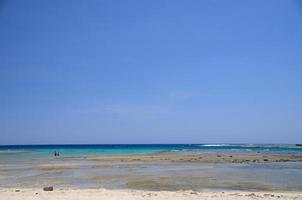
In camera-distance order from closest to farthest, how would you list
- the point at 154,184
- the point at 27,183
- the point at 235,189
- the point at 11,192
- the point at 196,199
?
the point at 196,199, the point at 11,192, the point at 235,189, the point at 154,184, the point at 27,183

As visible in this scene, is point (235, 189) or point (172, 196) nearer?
point (172, 196)

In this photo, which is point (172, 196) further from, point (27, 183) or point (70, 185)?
point (27, 183)

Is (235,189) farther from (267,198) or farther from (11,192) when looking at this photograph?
(11,192)

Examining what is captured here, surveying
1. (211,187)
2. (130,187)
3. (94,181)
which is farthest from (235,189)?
(94,181)

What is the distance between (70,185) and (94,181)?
204cm

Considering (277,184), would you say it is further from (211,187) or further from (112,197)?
(112,197)

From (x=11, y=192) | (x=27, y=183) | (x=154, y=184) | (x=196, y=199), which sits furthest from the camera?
(x=27, y=183)

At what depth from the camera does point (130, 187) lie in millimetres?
18125

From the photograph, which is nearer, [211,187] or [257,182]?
[211,187]

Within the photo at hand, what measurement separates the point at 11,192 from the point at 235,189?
10.5 meters

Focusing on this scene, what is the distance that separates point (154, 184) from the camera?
750 inches

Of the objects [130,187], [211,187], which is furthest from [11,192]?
[211,187]

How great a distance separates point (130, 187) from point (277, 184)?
8.09 metres

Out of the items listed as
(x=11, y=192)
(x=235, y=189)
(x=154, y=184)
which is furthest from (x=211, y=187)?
(x=11, y=192)
